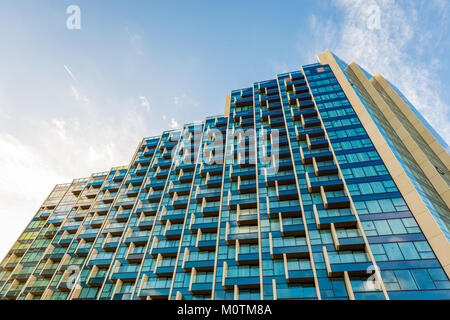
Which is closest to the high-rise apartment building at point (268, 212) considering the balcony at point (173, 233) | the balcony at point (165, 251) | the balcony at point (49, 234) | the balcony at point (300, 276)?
the balcony at point (300, 276)

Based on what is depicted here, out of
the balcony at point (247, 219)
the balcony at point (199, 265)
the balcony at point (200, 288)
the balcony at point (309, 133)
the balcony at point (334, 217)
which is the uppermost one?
the balcony at point (309, 133)

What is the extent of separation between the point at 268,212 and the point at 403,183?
19.4 meters

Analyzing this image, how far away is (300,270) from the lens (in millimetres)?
35125

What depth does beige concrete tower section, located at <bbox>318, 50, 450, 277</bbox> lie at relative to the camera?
3055 centimetres

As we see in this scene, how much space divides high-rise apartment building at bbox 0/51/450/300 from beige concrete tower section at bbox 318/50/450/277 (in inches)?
6.3

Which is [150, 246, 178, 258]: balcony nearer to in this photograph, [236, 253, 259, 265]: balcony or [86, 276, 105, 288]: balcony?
[86, 276, 105, 288]: balcony

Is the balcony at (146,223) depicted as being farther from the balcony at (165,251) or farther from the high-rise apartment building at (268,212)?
the balcony at (165,251)

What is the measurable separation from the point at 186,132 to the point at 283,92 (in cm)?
2694

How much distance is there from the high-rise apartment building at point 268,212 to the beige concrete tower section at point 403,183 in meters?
0.16

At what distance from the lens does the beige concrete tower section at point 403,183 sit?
3055 cm

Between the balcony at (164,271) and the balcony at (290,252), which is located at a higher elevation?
the balcony at (290,252)

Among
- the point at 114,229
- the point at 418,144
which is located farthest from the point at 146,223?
the point at 418,144

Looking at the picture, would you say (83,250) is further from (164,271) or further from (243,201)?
(243,201)
